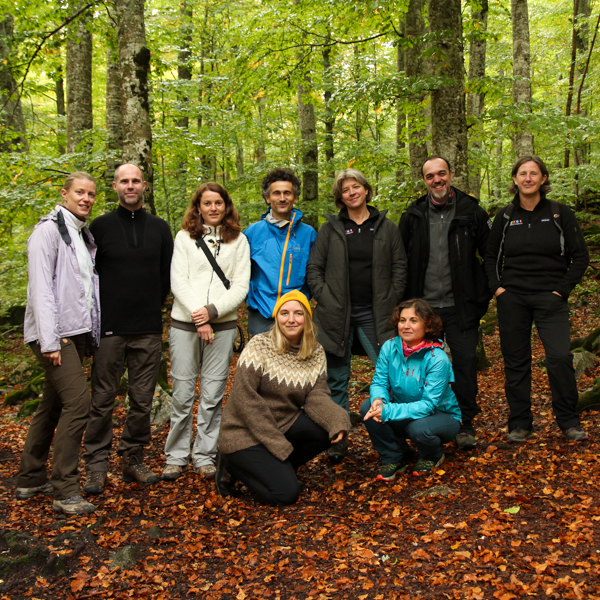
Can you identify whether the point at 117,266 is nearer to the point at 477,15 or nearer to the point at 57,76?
the point at 57,76

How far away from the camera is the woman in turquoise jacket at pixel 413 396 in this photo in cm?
399

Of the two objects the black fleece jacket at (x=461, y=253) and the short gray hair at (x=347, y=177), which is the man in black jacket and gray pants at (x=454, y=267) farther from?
the short gray hair at (x=347, y=177)

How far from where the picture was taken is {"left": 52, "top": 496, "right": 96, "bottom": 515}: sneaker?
12.1 ft

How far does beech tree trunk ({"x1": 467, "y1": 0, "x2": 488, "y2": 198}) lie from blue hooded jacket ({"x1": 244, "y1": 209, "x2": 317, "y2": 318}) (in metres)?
3.54

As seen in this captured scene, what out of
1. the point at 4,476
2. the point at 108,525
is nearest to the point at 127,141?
the point at 4,476

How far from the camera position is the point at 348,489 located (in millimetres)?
4129

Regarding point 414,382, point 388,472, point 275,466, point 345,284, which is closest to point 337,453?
point 388,472

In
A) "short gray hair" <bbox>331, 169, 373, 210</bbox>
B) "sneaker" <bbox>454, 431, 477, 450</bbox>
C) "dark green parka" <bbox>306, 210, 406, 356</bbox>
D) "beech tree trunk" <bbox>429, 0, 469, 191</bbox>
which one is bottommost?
"sneaker" <bbox>454, 431, 477, 450</bbox>

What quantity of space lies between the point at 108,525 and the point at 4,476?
6.01 ft

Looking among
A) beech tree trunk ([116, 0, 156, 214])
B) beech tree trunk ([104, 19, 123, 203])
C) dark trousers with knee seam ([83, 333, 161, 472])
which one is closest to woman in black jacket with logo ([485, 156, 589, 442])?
dark trousers with knee seam ([83, 333, 161, 472])

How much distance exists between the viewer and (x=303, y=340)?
13.3 feet

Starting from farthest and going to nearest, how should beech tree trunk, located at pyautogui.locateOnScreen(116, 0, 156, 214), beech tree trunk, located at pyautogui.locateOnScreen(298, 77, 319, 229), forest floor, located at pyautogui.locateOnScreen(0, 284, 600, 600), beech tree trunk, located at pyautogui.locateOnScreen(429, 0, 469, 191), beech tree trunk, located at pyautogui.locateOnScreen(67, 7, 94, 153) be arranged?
beech tree trunk, located at pyautogui.locateOnScreen(298, 77, 319, 229)
beech tree trunk, located at pyautogui.locateOnScreen(67, 7, 94, 153)
beech tree trunk, located at pyautogui.locateOnScreen(116, 0, 156, 214)
beech tree trunk, located at pyautogui.locateOnScreen(429, 0, 469, 191)
forest floor, located at pyautogui.locateOnScreen(0, 284, 600, 600)

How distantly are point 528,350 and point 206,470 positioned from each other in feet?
10.1

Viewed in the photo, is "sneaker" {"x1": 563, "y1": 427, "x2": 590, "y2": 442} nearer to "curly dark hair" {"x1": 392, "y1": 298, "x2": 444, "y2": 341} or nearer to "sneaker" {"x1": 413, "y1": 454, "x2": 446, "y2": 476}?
"sneaker" {"x1": 413, "y1": 454, "x2": 446, "y2": 476}
